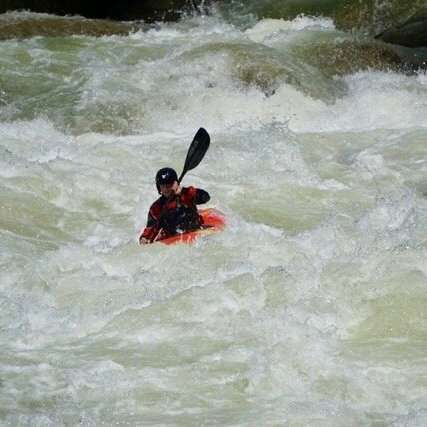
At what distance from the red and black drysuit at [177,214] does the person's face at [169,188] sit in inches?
2.5

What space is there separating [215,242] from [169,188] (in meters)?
0.49

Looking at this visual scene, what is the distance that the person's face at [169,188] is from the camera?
24.0 ft

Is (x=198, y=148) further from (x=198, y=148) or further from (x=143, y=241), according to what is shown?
(x=143, y=241)

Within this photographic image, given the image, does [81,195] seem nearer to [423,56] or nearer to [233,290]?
[233,290]

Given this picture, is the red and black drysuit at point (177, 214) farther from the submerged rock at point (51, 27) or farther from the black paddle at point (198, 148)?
the submerged rock at point (51, 27)

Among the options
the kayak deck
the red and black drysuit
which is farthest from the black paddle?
the red and black drysuit

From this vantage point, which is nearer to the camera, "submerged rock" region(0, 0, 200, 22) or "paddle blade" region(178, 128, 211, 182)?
"paddle blade" region(178, 128, 211, 182)

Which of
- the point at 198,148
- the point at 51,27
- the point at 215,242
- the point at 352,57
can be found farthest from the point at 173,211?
the point at 51,27

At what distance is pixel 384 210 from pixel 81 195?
2364 mm

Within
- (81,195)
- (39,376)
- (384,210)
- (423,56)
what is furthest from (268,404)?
(423,56)

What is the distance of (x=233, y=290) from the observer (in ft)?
20.7

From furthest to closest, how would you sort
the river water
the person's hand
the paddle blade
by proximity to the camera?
the paddle blade < the person's hand < the river water

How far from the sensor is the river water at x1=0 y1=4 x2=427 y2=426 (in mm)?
5211

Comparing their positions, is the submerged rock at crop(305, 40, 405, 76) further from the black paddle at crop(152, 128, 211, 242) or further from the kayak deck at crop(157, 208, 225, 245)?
the kayak deck at crop(157, 208, 225, 245)
